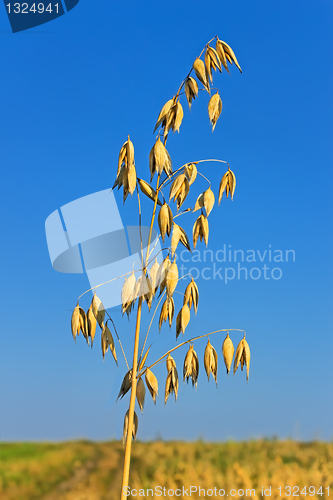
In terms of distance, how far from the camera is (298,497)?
182 centimetres

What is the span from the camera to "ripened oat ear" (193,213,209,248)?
5.00ft

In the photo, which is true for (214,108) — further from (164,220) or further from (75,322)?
(75,322)

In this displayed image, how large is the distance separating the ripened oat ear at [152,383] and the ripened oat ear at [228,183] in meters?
0.67

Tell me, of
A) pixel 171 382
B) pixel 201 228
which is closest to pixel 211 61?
pixel 201 228

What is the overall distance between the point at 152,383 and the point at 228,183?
761 millimetres

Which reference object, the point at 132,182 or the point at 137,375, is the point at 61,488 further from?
the point at 132,182

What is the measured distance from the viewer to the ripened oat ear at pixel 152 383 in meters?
1.49

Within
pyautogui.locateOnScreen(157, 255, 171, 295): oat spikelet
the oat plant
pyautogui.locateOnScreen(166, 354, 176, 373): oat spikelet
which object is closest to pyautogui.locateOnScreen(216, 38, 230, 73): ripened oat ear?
the oat plant

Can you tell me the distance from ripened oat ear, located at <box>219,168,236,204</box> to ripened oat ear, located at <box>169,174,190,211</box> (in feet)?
0.41

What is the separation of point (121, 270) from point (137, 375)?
0.41 meters

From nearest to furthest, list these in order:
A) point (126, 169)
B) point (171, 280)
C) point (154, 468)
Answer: point (171, 280), point (126, 169), point (154, 468)

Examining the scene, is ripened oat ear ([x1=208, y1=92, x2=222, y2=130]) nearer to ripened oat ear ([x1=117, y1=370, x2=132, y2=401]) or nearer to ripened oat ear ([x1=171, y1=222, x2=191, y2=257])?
ripened oat ear ([x1=171, y1=222, x2=191, y2=257])

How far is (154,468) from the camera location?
1793 millimetres

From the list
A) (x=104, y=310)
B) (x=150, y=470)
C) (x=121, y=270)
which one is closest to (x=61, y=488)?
(x=150, y=470)
